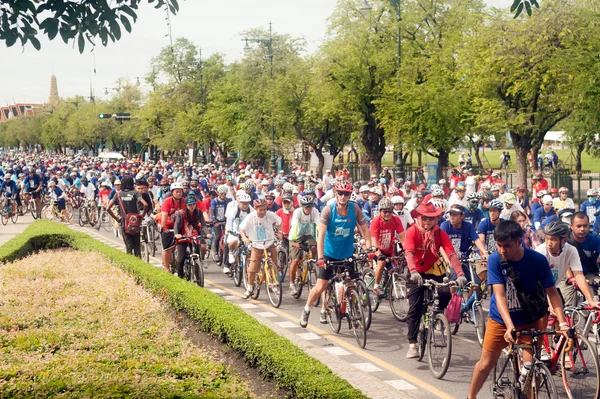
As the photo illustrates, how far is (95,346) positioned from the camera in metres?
8.51

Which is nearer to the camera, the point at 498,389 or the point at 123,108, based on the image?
the point at 498,389

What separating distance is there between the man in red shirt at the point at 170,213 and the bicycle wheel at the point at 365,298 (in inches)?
185

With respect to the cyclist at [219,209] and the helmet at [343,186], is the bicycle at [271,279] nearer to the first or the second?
the helmet at [343,186]

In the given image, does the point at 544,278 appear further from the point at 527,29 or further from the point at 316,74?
the point at 316,74

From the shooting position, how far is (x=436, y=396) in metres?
8.03

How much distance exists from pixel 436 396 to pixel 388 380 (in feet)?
2.36

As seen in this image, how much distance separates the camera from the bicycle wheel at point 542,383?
6.18m

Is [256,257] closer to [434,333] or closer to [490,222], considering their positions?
[490,222]

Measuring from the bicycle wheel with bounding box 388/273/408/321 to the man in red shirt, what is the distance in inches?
155

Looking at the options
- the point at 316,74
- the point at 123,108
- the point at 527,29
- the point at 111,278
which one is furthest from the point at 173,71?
the point at 111,278

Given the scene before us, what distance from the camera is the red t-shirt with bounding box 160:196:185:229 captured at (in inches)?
557

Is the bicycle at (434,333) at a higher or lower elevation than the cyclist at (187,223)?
lower

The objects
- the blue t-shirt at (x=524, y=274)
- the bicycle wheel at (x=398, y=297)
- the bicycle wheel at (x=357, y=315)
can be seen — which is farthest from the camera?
the bicycle wheel at (x=398, y=297)

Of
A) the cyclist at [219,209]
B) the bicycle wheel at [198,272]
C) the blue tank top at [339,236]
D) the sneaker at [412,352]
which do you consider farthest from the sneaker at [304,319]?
the cyclist at [219,209]
